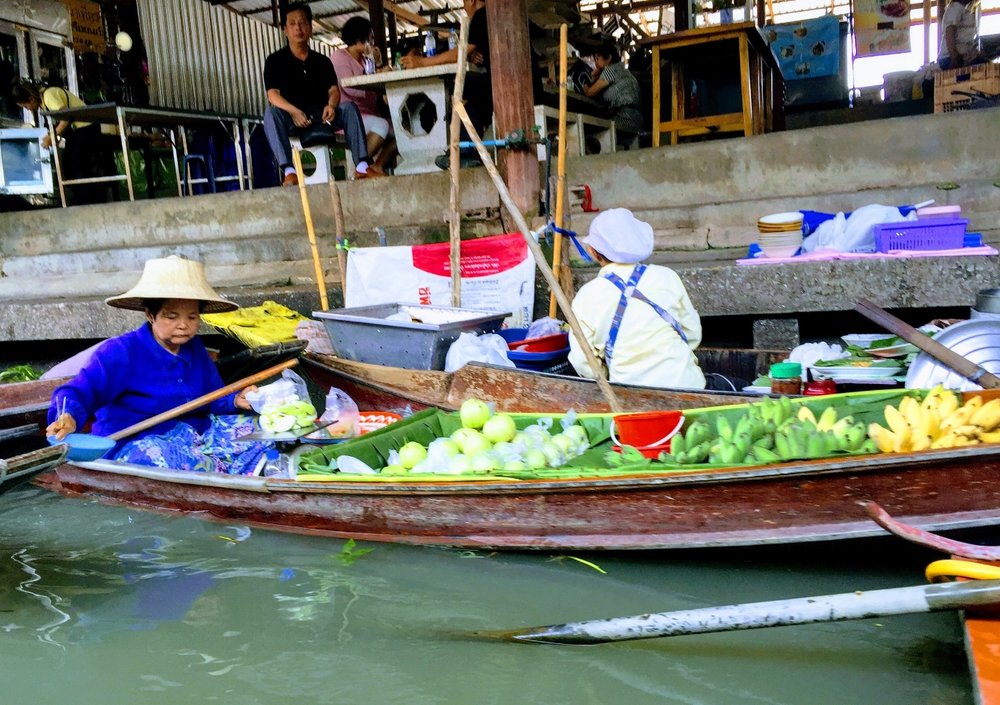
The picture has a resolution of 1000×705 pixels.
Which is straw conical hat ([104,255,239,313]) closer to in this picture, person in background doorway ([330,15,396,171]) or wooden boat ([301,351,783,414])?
wooden boat ([301,351,783,414])

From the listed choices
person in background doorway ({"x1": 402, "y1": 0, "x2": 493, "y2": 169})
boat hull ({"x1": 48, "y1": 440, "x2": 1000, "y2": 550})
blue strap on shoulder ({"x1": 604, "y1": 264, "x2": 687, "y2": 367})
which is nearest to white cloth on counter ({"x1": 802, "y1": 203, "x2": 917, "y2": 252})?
blue strap on shoulder ({"x1": 604, "y1": 264, "x2": 687, "y2": 367})

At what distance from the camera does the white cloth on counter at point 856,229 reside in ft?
17.7

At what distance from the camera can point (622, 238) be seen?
4215 mm

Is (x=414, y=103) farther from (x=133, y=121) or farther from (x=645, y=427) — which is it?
(x=645, y=427)

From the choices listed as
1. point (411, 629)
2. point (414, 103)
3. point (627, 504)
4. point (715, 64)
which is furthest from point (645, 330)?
point (715, 64)

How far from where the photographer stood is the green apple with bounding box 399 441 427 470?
3.96m

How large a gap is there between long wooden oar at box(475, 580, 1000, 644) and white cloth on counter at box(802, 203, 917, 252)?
3379 mm

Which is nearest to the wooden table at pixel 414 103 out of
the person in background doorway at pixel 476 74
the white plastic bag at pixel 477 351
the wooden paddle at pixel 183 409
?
the person in background doorway at pixel 476 74

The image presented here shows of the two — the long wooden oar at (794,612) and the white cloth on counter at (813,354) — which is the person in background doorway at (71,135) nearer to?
the white cloth on counter at (813,354)


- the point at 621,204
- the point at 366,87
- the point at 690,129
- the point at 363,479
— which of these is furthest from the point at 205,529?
the point at 690,129

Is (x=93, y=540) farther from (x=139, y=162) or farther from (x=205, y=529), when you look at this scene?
Result: (x=139, y=162)

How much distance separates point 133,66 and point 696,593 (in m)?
9.95

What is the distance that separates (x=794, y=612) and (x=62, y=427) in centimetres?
299

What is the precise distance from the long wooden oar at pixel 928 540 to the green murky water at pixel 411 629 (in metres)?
0.40
